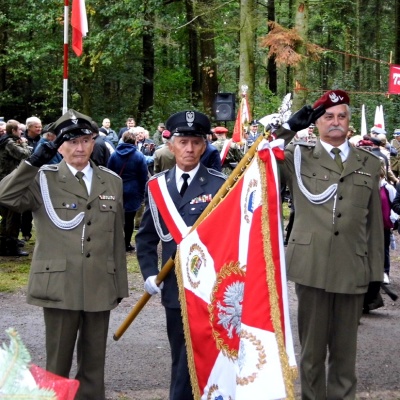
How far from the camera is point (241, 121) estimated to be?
17.5 m

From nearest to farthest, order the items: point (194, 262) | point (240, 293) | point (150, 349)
Result: 1. point (240, 293)
2. point (194, 262)
3. point (150, 349)

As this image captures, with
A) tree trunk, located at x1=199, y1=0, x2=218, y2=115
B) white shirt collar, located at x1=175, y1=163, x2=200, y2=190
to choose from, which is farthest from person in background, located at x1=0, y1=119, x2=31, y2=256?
tree trunk, located at x1=199, y1=0, x2=218, y2=115

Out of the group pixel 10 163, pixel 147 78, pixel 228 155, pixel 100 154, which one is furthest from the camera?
pixel 147 78

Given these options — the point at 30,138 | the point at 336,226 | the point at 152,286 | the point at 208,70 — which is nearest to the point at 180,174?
the point at 152,286

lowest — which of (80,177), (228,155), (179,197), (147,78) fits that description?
(179,197)

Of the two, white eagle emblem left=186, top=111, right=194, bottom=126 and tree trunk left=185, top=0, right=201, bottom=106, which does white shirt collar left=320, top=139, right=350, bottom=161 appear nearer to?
white eagle emblem left=186, top=111, right=194, bottom=126

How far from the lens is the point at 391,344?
720 cm

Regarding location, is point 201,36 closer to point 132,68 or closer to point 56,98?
point 132,68

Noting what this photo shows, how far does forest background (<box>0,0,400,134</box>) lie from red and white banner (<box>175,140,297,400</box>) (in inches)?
560

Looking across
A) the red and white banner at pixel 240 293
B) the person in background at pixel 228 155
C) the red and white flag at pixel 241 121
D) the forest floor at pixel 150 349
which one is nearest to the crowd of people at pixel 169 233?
the red and white banner at pixel 240 293

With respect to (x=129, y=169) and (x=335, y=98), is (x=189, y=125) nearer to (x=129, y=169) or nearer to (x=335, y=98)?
(x=335, y=98)

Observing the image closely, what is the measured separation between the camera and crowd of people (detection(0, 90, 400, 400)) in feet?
14.8

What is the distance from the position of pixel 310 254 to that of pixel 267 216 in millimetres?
956

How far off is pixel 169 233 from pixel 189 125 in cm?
64
